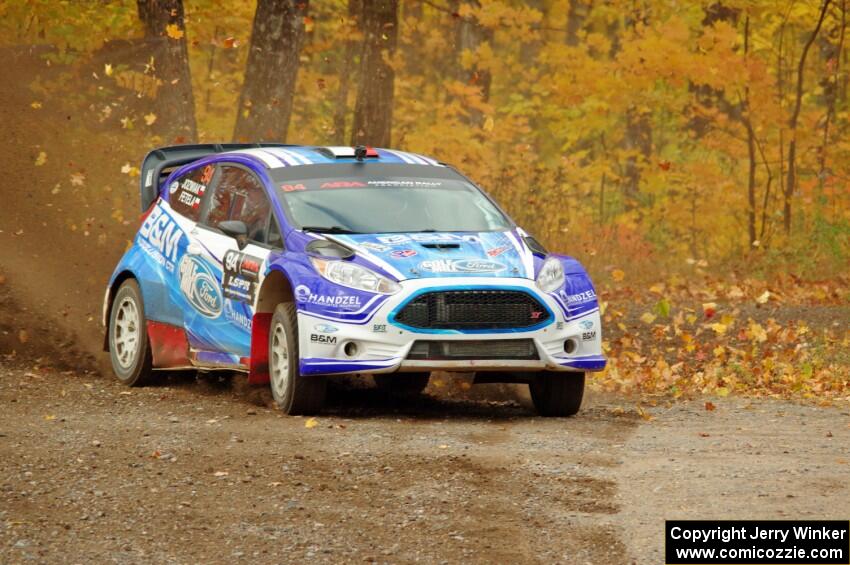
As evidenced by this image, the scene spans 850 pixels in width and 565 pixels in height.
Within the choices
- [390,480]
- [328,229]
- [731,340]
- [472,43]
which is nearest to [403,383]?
[328,229]

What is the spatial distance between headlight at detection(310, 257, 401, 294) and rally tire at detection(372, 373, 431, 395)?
6.99 feet

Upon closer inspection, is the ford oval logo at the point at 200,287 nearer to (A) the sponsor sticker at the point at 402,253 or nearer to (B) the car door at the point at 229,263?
(B) the car door at the point at 229,263

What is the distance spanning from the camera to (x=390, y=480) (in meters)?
7.57

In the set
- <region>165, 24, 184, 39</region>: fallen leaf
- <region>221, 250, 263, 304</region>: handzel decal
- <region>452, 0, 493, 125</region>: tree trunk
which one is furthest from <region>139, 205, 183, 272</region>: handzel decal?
<region>452, 0, 493, 125</region>: tree trunk

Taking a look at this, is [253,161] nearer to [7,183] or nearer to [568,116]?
[7,183]

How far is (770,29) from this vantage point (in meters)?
29.0

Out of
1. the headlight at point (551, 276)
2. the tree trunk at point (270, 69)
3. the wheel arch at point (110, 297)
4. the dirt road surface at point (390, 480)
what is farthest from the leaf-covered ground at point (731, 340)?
the tree trunk at point (270, 69)

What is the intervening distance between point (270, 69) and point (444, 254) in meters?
11.0

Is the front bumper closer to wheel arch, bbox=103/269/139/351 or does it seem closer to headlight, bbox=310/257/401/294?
headlight, bbox=310/257/401/294

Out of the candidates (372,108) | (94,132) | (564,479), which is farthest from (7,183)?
(564,479)

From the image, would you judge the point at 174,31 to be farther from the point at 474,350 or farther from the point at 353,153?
the point at 474,350

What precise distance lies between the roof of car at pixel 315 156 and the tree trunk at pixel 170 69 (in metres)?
Answer: 9.57

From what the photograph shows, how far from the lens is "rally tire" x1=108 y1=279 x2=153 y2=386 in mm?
11938

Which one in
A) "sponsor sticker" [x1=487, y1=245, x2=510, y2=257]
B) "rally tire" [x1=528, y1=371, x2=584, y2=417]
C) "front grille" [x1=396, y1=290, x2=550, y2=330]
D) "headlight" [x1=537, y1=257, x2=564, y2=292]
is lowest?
"rally tire" [x1=528, y1=371, x2=584, y2=417]
